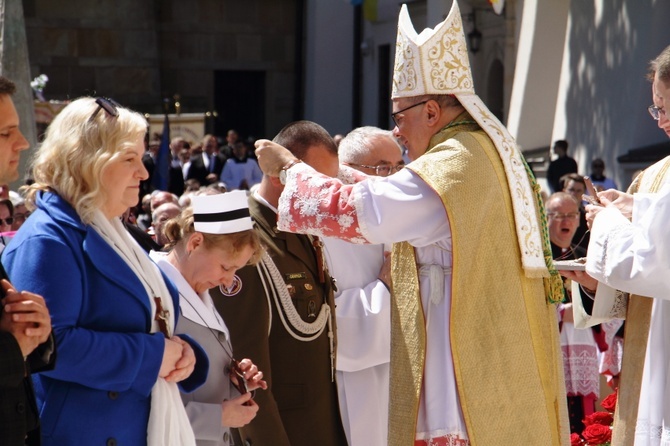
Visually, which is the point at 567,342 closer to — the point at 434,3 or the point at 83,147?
the point at 83,147

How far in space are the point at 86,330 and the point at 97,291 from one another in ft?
0.41

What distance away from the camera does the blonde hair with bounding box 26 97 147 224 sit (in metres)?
3.06

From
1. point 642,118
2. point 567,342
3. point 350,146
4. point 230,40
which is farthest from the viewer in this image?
point 230,40

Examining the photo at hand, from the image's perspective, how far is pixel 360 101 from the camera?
26.3 metres

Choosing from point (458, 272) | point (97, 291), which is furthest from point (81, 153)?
point (458, 272)

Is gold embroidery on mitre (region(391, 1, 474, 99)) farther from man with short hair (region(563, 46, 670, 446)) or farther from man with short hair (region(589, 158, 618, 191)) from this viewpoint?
man with short hair (region(589, 158, 618, 191))

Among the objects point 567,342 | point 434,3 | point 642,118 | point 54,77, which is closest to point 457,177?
point 567,342

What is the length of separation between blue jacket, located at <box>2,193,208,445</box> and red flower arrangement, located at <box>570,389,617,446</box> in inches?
87.1

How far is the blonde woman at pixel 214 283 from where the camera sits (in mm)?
3529

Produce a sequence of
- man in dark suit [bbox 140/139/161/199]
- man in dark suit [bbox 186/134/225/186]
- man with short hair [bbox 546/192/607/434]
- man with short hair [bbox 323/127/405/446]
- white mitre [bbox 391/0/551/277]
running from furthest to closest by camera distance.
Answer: man in dark suit [bbox 186/134/225/186] → man in dark suit [bbox 140/139/161/199] → man with short hair [bbox 546/192/607/434] → man with short hair [bbox 323/127/405/446] → white mitre [bbox 391/0/551/277]

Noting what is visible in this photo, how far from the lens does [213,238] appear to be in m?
3.65

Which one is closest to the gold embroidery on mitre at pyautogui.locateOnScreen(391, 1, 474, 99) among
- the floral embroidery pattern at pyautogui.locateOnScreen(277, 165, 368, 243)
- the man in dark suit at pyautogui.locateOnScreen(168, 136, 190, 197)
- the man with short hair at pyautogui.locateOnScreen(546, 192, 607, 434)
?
the floral embroidery pattern at pyautogui.locateOnScreen(277, 165, 368, 243)

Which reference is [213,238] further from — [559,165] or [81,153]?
[559,165]

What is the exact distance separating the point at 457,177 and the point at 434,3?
17095mm
